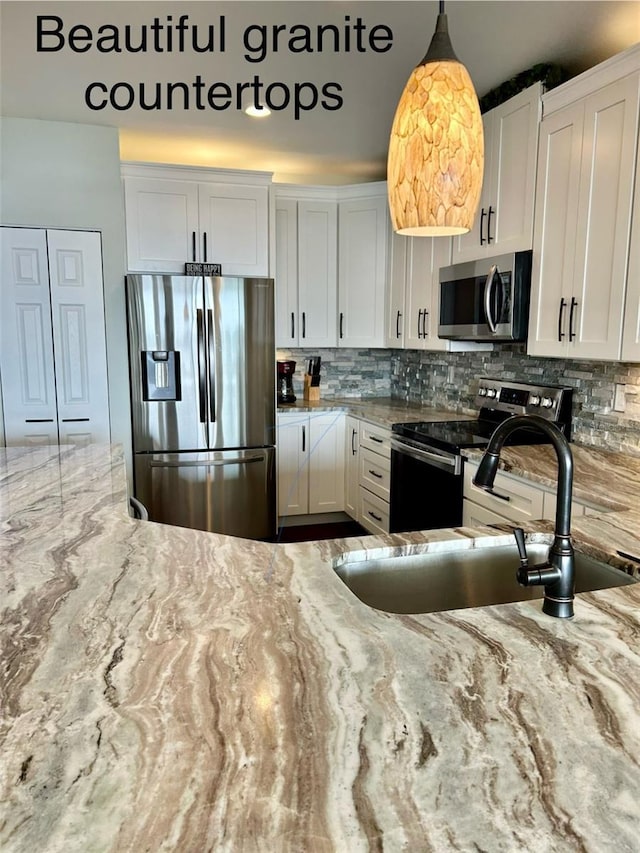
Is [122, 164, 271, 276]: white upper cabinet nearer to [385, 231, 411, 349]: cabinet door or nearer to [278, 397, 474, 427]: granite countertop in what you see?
[385, 231, 411, 349]: cabinet door

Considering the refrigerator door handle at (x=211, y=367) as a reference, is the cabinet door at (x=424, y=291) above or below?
above

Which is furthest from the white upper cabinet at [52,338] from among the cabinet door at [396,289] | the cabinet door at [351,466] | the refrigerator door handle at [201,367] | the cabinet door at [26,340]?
the cabinet door at [396,289]

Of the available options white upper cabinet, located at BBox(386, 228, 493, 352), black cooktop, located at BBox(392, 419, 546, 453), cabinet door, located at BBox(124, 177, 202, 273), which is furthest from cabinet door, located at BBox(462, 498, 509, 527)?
cabinet door, located at BBox(124, 177, 202, 273)

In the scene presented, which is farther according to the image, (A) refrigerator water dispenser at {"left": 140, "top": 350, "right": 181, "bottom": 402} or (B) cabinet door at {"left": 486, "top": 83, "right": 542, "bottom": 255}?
(A) refrigerator water dispenser at {"left": 140, "top": 350, "right": 181, "bottom": 402}

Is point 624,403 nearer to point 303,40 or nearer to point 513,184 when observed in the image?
point 513,184

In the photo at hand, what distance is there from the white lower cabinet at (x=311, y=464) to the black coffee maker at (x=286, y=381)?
14.8 inches

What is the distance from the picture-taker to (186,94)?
9.60ft

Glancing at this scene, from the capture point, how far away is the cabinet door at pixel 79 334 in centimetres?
353

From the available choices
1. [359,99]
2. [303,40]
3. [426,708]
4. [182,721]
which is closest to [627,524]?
[426,708]

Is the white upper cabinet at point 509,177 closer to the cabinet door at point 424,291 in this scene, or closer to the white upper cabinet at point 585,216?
the white upper cabinet at point 585,216

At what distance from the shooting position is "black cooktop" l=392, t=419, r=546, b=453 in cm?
275

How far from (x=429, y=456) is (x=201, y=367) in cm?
150

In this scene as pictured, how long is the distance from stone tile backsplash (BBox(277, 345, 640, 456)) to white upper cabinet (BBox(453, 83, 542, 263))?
2.03ft

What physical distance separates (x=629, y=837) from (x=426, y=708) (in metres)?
0.25
